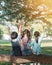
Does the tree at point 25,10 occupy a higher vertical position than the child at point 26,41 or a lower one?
higher

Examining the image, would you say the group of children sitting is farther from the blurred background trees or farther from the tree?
the tree

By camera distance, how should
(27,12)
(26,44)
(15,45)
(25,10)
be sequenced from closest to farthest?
(15,45) < (26,44) < (25,10) < (27,12)

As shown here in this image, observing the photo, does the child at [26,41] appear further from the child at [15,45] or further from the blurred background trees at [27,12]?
the blurred background trees at [27,12]

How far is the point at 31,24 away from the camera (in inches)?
383

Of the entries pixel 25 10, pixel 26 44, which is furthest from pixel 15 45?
pixel 25 10

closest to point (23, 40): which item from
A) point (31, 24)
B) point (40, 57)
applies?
point (40, 57)

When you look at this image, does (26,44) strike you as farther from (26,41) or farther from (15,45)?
(15,45)

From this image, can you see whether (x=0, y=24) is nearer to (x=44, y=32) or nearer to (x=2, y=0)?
(x=2, y=0)

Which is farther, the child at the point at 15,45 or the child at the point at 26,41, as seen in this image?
the child at the point at 26,41

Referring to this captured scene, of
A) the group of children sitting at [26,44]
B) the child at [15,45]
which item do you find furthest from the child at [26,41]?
the child at [15,45]

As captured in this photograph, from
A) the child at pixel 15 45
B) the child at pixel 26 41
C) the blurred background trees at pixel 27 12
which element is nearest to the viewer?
the child at pixel 15 45

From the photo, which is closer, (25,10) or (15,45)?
(15,45)

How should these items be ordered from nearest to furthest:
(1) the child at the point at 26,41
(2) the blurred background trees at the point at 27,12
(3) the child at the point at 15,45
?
(3) the child at the point at 15,45, (1) the child at the point at 26,41, (2) the blurred background trees at the point at 27,12

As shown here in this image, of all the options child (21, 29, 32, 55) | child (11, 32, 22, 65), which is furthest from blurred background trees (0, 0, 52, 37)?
child (11, 32, 22, 65)
